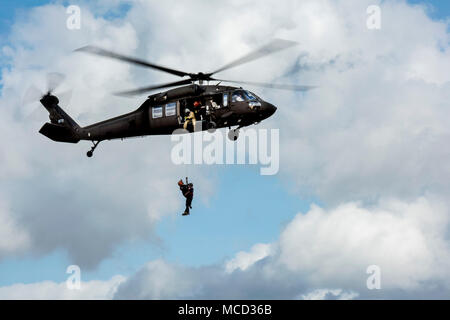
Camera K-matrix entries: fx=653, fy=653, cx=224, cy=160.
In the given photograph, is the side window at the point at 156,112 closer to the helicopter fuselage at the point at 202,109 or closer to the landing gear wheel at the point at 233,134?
the helicopter fuselage at the point at 202,109

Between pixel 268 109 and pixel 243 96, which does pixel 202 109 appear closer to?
pixel 243 96

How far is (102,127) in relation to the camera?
178 feet

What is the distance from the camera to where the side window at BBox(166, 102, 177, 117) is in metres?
50.5

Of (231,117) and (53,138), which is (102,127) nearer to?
(53,138)

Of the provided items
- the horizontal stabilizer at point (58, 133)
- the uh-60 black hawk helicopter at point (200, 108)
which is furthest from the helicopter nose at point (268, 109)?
the horizontal stabilizer at point (58, 133)

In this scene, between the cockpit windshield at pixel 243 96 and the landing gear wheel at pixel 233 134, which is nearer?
the cockpit windshield at pixel 243 96

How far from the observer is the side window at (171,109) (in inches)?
1988

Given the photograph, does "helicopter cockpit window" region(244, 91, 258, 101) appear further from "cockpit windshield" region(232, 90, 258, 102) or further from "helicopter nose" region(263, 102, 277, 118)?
"helicopter nose" region(263, 102, 277, 118)

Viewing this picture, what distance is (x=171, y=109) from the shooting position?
1993 inches

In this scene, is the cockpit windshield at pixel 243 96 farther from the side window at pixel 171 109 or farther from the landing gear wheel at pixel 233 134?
the side window at pixel 171 109

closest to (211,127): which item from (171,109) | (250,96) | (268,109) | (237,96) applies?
(237,96)

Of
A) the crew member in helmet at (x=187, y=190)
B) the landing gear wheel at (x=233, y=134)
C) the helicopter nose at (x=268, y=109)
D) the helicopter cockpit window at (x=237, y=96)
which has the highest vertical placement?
the helicopter cockpit window at (x=237, y=96)

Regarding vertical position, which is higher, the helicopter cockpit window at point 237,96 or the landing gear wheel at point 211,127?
the helicopter cockpit window at point 237,96
